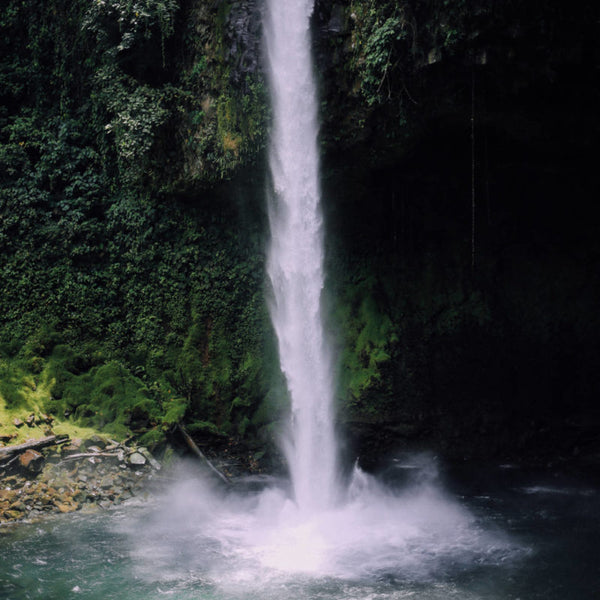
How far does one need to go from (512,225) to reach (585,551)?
19.2 ft

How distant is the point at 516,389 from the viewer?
10.1 meters

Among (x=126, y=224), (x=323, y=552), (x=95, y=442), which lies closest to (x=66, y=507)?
(x=95, y=442)

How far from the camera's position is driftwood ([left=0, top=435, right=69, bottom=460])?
8.23 meters

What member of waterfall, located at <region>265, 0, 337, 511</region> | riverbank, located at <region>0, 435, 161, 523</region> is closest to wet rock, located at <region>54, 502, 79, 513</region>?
riverbank, located at <region>0, 435, 161, 523</region>

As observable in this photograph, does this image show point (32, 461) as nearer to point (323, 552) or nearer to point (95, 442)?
point (95, 442)

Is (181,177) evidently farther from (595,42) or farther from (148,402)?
(595,42)

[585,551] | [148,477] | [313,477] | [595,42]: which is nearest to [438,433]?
[313,477]

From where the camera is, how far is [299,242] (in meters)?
9.91

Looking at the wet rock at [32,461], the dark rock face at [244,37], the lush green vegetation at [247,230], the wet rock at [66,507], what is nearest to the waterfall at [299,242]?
the dark rock face at [244,37]

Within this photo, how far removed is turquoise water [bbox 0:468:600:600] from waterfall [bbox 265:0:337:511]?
1076 mm

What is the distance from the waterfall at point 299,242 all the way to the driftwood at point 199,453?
3.87ft

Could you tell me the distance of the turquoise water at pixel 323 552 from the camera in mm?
5645

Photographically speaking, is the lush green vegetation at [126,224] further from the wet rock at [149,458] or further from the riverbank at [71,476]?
the riverbank at [71,476]

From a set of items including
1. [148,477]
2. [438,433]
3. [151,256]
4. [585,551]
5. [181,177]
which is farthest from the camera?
[151,256]
